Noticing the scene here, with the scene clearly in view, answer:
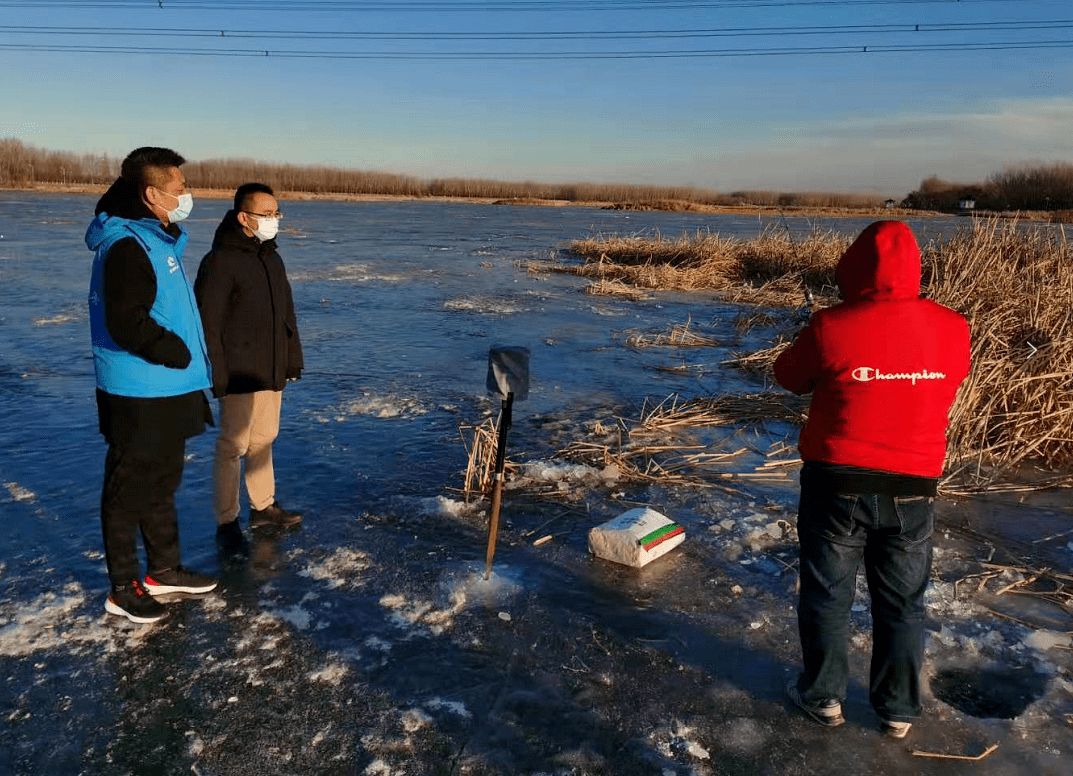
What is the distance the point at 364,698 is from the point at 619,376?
19.4ft

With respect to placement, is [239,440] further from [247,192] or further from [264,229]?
[247,192]

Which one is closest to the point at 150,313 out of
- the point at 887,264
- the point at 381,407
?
the point at 887,264

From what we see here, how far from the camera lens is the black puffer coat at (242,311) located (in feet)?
12.6

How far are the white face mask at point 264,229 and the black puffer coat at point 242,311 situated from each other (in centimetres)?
4

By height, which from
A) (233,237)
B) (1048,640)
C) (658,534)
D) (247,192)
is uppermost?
(247,192)

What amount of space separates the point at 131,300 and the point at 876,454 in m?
3.01

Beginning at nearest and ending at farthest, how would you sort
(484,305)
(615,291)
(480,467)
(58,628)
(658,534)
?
(58,628) < (658,534) < (480,467) < (484,305) < (615,291)

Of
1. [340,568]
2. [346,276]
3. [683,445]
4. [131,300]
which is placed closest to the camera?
[131,300]

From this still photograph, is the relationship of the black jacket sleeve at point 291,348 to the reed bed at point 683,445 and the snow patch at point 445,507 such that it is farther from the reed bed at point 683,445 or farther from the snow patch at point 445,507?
the reed bed at point 683,445

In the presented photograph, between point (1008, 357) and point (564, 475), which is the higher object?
point (1008, 357)

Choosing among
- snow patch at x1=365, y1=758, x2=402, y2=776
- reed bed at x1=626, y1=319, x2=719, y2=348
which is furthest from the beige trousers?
reed bed at x1=626, y1=319, x2=719, y2=348

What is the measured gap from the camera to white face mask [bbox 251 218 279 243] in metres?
3.97

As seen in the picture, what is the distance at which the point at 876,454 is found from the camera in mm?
2572

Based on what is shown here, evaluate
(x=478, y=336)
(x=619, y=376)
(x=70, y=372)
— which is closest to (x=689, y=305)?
(x=478, y=336)
